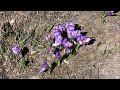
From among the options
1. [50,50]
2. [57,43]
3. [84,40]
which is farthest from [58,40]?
[84,40]

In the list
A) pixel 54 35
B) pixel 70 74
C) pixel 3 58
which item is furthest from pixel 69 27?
pixel 3 58

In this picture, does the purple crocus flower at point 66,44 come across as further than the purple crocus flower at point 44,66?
Yes

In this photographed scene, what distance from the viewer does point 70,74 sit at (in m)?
3.74

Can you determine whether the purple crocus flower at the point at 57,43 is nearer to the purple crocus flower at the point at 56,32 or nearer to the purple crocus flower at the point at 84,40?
the purple crocus flower at the point at 56,32

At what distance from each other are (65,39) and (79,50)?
1.10ft

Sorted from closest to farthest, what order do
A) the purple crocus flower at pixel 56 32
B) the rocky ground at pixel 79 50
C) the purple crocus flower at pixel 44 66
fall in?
1. the purple crocus flower at pixel 44 66
2. the rocky ground at pixel 79 50
3. the purple crocus flower at pixel 56 32

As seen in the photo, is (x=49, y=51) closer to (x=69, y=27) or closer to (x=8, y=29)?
(x=69, y=27)

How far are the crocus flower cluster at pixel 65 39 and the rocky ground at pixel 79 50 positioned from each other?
0.14 metres

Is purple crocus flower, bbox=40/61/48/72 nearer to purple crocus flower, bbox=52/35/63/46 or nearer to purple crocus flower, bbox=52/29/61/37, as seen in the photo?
purple crocus flower, bbox=52/35/63/46

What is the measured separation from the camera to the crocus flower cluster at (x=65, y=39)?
376 centimetres

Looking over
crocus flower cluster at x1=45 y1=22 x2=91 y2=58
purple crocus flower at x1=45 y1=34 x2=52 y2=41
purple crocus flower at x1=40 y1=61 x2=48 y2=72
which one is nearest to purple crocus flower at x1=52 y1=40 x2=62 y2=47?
crocus flower cluster at x1=45 y1=22 x2=91 y2=58

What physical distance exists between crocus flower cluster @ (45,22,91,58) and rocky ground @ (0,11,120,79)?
0.14 metres

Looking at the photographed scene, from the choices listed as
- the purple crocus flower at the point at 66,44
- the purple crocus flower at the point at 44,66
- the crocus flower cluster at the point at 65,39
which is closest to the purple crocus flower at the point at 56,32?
the crocus flower cluster at the point at 65,39

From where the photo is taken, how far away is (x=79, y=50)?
3996 mm
